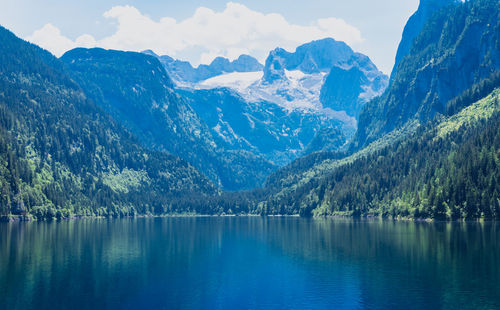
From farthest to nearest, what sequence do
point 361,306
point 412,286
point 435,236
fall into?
1. point 435,236
2. point 412,286
3. point 361,306

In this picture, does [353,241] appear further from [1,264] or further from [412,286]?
[1,264]

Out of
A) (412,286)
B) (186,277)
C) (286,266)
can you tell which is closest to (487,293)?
(412,286)

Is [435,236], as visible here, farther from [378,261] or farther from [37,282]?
[37,282]

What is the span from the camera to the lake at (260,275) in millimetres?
75188

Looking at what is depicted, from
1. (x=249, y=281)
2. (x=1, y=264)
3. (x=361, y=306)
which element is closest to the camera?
(x=361, y=306)

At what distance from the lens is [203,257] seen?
415ft

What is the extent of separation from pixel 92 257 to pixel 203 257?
25520 mm

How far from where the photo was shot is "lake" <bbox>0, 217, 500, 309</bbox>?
75.2m

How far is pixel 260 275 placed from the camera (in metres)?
99.9

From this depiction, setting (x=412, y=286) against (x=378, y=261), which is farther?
(x=378, y=261)

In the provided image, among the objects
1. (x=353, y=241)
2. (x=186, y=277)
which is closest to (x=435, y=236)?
(x=353, y=241)

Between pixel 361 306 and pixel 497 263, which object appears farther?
pixel 497 263

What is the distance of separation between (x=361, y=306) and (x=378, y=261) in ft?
124

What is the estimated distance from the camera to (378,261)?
109 meters
